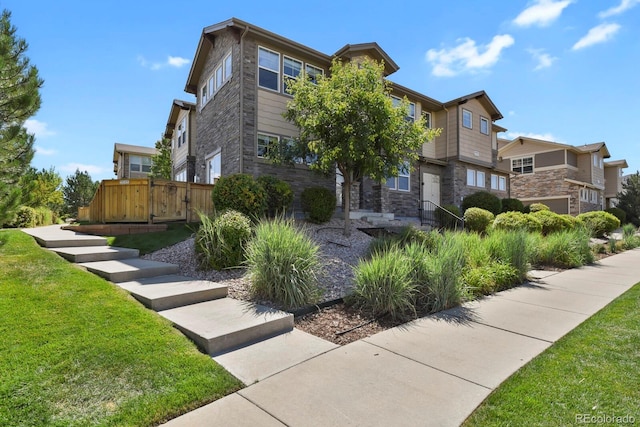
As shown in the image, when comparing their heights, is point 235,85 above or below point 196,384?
above

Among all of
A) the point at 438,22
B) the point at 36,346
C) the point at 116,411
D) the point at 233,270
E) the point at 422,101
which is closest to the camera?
the point at 116,411

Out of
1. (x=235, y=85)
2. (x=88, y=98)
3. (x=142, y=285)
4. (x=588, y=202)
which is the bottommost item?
(x=142, y=285)

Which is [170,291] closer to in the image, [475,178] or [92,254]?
[92,254]

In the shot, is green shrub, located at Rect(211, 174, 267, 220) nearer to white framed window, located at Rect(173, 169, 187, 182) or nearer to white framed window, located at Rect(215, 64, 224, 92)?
white framed window, located at Rect(215, 64, 224, 92)

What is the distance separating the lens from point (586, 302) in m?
5.56

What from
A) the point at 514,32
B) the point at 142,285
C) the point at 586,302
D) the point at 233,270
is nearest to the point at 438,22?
the point at 514,32

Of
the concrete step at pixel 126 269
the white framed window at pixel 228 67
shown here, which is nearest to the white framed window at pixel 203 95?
the white framed window at pixel 228 67

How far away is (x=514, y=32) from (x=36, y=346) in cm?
1268

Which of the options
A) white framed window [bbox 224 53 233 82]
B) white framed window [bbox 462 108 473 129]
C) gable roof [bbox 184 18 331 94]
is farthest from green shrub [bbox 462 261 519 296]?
white framed window [bbox 462 108 473 129]

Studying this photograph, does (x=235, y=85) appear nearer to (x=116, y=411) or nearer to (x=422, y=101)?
(x=422, y=101)

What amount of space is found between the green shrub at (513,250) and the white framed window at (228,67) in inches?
421

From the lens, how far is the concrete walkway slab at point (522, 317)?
4207mm

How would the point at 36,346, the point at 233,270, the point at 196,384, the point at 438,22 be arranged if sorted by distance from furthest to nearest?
the point at 438,22 → the point at 233,270 → the point at 36,346 → the point at 196,384

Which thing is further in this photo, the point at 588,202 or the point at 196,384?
the point at 588,202
